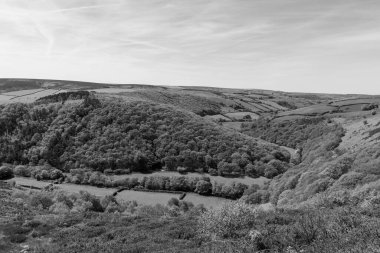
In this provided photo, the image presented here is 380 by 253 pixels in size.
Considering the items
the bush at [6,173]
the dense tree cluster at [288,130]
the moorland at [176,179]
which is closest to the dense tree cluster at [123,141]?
the moorland at [176,179]

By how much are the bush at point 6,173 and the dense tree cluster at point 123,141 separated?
8.59 meters

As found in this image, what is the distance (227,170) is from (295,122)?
48.2 meters

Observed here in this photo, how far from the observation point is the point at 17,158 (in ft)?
273

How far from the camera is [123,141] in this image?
269 feet

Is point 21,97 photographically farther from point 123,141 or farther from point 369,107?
point 369,107

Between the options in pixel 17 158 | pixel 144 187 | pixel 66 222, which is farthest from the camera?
pixel 17 158

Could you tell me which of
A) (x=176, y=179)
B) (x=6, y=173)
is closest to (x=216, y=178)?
(x=176, y=179)

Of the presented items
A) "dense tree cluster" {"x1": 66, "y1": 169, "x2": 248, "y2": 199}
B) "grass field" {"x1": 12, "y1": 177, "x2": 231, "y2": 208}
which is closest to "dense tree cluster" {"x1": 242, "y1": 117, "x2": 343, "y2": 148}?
"dense tree cluster" {"x1": 66, "y1": 169, "x2": 248, "y2": 199}

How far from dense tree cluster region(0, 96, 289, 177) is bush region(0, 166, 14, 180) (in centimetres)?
859

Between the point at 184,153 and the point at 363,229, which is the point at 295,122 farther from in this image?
the point at 363,229

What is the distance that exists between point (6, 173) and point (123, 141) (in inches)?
970

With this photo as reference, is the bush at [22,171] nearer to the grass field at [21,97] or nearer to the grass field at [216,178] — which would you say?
the grass field at [216,178]

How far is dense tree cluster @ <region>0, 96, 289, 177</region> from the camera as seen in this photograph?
76.2 metres

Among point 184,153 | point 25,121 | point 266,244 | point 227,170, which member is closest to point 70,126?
point 25,121
